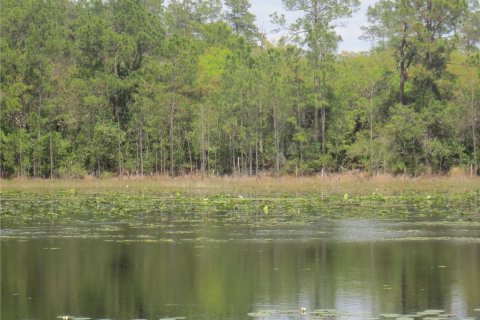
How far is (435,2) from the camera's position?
2435 inches

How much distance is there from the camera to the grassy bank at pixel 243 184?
51688 mm

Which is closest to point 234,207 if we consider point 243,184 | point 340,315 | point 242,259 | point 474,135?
point 242,259

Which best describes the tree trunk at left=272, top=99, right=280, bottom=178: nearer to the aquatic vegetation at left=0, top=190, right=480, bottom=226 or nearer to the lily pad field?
the aquatic vegetation at left=0, top=190, right=480, bottom=226

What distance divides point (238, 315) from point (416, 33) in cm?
5269

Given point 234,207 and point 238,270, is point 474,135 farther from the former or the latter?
point 238,270

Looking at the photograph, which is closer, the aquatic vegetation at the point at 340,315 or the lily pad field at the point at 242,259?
the aquatic vegetation at the point at 340,315

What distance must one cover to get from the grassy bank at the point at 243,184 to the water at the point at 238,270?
23.4 metres

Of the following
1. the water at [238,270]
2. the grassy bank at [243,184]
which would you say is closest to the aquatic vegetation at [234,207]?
the water at [238,270]

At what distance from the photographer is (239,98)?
214 ft

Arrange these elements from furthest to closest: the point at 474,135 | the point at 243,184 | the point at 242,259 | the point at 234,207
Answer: the point at 474,135, the point at 243,184, the point at 234,207, the point at 242,259

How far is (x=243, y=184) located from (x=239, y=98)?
10261 mm

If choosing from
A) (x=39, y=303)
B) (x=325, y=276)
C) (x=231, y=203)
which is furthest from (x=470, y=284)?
(x=231, y=203)

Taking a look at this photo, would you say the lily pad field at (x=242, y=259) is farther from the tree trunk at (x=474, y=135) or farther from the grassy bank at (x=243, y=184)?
the tree trunk at (x=474, y=135)

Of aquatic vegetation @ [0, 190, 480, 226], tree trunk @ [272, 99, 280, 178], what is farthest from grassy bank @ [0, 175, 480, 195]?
aquatic vegetation @ [0, 190, 480, 226]
